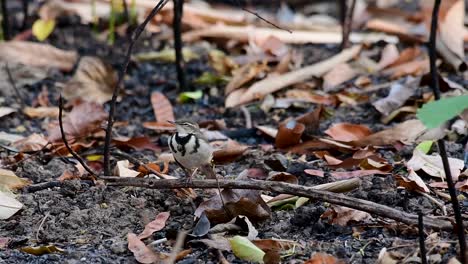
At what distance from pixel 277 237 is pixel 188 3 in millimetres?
4718

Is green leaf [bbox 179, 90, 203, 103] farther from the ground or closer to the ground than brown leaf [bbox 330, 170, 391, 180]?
closer to the ground

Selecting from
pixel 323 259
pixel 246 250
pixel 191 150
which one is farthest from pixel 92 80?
pixel 323 259

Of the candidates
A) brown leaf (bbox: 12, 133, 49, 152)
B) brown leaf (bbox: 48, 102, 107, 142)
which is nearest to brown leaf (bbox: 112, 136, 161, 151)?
brown leaf (bbox: 48, 102, 107, 142)

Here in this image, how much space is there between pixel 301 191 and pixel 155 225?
592 millimetres

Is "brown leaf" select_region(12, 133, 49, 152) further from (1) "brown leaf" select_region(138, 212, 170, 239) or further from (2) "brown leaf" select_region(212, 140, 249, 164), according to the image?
(1) "brown leaf" select_region(138, 212, 170, 239)

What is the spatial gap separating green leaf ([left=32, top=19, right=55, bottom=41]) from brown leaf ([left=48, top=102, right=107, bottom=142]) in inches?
64.9

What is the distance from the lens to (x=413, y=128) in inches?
174

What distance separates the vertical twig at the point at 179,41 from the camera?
5164 millimetres

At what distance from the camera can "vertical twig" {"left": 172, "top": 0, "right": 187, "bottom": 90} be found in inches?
203

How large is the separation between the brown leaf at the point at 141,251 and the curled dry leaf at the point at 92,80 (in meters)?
2.67

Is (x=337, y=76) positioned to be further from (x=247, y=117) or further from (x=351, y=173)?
(x=351, y=173)

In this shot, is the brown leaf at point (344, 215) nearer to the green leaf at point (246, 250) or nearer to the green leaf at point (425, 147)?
the green leaf at point (246, 250)

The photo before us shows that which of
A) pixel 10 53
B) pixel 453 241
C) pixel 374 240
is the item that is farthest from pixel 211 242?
pixel 10 53

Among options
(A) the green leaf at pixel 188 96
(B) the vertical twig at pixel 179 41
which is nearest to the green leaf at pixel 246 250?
(B) the vertical twig at pixel 179 41
